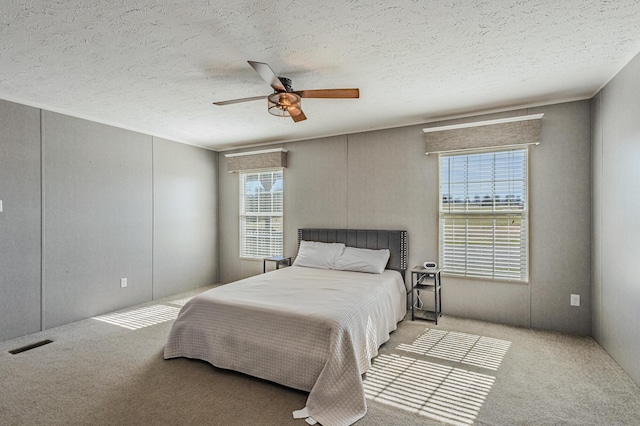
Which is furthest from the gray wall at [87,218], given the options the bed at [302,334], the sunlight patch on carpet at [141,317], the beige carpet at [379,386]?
the bed at [302,334]

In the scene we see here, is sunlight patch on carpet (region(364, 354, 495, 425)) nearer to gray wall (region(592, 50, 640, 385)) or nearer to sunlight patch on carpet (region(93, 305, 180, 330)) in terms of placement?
gray wall (region(592, 50, 640, 385))

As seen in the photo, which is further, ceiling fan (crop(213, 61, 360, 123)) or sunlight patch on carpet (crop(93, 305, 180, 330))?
sunlight patch on carpet (crop(93, 305, 180, 330))

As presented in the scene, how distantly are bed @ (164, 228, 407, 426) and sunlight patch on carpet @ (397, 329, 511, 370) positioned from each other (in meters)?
0.35

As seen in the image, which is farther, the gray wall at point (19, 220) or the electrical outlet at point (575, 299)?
the electrical outlet at point (575, 299)

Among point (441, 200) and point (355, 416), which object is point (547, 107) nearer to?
point (441, 200)

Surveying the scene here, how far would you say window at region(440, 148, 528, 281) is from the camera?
3.70 metres

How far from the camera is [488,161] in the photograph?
3836 mm

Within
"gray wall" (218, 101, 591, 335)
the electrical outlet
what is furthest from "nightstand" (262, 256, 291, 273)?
the electrical outlet

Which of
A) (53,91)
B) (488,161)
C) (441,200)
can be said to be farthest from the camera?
(441,200)

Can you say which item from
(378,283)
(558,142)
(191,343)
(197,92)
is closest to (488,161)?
(558,142)

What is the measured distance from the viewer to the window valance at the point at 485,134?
3.53m

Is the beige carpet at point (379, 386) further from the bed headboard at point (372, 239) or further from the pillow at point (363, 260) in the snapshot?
the bed headboard at point (372, 239)

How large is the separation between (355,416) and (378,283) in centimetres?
157

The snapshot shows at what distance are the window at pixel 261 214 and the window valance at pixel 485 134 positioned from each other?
99.3 inches
